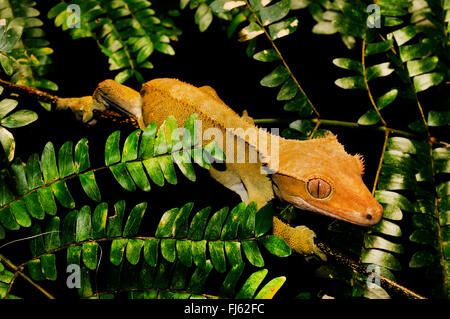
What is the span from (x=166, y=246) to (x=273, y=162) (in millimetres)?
1196

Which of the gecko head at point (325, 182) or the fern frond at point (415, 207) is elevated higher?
the gecko head at point (325, 182)

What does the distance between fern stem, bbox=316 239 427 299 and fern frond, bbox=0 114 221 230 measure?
44.0 inches

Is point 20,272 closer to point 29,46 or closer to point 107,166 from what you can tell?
point 107,166

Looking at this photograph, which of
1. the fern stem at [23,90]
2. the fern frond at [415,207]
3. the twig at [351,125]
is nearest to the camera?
the fern frond at [415,207]

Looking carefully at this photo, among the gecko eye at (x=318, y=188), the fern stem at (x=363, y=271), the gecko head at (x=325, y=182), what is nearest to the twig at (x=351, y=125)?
the gecko head at (x=325, y=182)

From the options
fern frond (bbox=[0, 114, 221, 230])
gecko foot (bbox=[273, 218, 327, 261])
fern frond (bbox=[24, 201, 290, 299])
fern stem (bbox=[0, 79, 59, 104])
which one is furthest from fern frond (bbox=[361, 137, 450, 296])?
fern stem (bbox=[0, 79, 59, 104])

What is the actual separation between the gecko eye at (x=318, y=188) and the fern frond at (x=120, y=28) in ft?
6.28

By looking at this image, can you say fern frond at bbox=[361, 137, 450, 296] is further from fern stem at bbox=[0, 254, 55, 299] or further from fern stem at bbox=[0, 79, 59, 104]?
fern stem at bbox=[0, 79, 59, 104]

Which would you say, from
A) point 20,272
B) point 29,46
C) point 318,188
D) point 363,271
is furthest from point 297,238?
point 29,46

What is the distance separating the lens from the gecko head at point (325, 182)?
8.38ft

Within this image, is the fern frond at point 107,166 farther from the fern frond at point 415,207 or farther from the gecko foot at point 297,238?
the fern frond at point 415,207

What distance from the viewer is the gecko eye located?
268 cm

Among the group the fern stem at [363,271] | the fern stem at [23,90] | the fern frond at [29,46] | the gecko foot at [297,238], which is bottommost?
the gecko foot at [297,238]

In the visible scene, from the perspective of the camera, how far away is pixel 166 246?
2.29m
